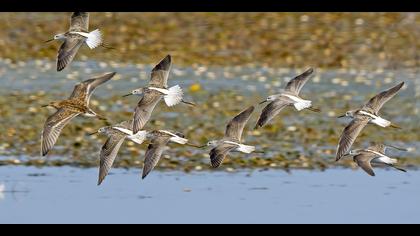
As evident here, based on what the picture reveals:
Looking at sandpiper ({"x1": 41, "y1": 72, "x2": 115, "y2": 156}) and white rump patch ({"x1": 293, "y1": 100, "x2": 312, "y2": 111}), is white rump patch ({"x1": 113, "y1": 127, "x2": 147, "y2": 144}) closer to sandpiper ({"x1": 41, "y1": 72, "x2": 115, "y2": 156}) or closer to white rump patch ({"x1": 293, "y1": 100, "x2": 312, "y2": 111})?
sandpiper ({"x1": 41, "y1": 72, "x2": 115, "y2": 156})

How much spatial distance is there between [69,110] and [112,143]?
1.72 ft

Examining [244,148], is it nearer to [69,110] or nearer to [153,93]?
[153,93]

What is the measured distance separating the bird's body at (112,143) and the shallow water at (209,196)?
453mm

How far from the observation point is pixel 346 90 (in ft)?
63.2

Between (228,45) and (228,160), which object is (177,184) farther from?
(228,45)

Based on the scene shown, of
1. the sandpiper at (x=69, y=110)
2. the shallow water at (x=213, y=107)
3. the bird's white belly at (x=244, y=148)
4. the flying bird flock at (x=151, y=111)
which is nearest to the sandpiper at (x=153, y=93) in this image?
the flying bird flock at (x=151, y=111)

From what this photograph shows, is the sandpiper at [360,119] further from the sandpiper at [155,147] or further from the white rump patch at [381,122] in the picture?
the sandpiper at [155,147]

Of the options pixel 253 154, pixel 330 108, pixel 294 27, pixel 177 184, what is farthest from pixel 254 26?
pixel 177 184

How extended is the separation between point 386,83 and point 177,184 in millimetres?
6884

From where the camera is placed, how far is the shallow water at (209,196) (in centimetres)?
1233

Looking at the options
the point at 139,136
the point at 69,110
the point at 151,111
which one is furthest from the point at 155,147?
the point at 69,110

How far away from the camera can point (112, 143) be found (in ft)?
40.7

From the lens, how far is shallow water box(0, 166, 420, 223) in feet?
40.4
